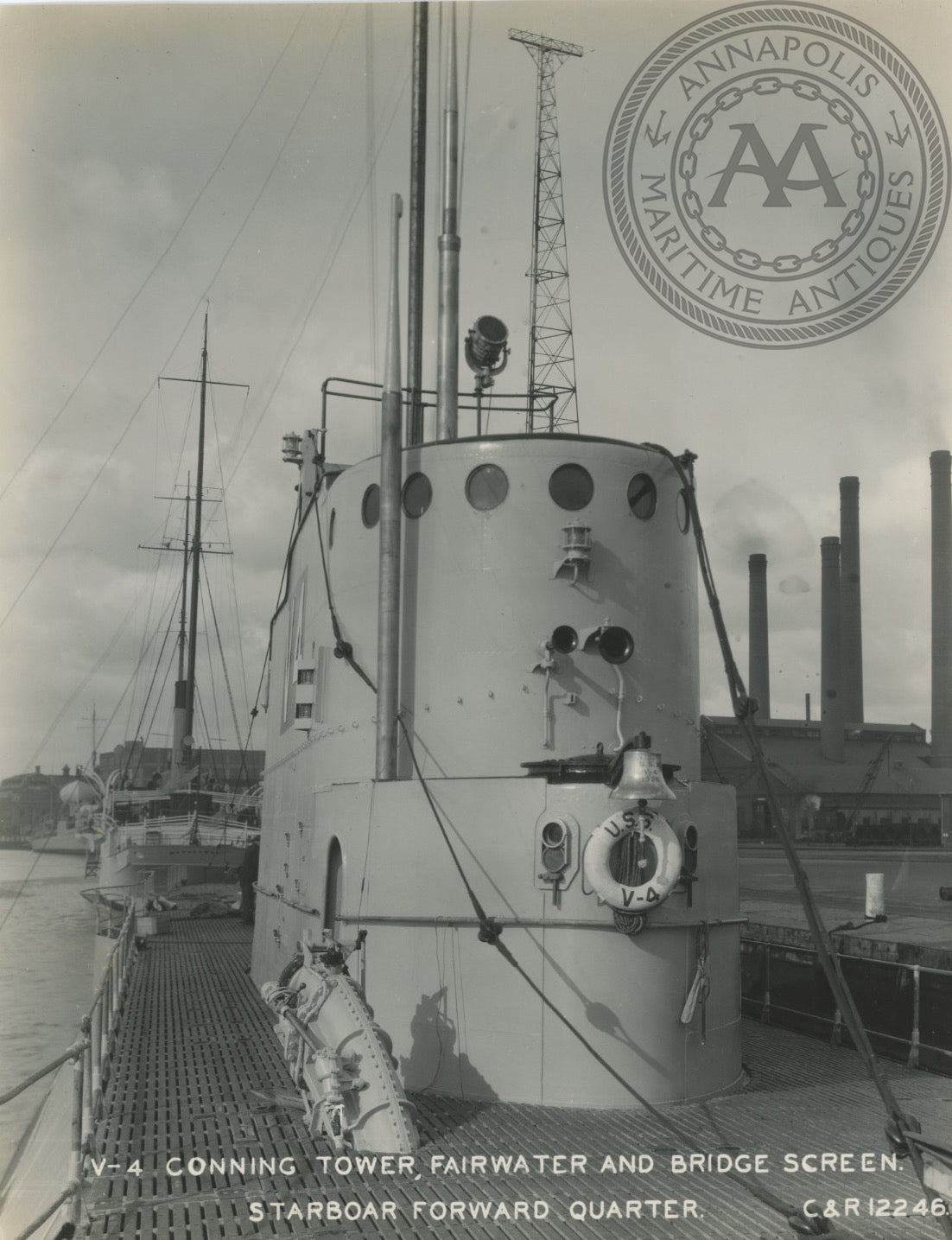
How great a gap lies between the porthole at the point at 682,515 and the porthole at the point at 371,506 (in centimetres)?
237

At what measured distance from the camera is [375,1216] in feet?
16.2

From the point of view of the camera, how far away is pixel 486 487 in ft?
26.6

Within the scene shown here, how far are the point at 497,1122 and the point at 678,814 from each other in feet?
7.04

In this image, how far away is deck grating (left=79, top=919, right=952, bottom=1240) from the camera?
4.87 m

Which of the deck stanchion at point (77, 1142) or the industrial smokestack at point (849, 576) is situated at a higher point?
the industrial smokestack at point (849, 576)

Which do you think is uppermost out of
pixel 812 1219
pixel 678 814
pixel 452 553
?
pixel 452 553

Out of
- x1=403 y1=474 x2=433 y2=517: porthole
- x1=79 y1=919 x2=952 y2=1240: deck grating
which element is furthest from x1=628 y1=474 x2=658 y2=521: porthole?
x1=79 y1=919 x2=952 y2=1240: deck grating

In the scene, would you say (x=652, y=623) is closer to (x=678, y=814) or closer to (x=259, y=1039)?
(x=678, y=814)

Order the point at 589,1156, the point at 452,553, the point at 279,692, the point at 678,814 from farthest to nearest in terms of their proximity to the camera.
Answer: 1. the point at 279,692
2. the point at 452,553
3. the point at 678,814
4. the point at 589,1156

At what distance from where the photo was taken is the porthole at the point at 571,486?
26.4 feet

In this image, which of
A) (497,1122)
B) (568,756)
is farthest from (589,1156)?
(568,756)

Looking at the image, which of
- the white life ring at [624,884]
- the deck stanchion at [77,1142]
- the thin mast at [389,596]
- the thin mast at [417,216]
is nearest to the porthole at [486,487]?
the thin mast at [389,596]

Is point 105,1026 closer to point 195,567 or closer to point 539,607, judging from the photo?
point 539,607

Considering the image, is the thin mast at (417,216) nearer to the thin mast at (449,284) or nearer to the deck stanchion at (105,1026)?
the thin mast at (449,284)
